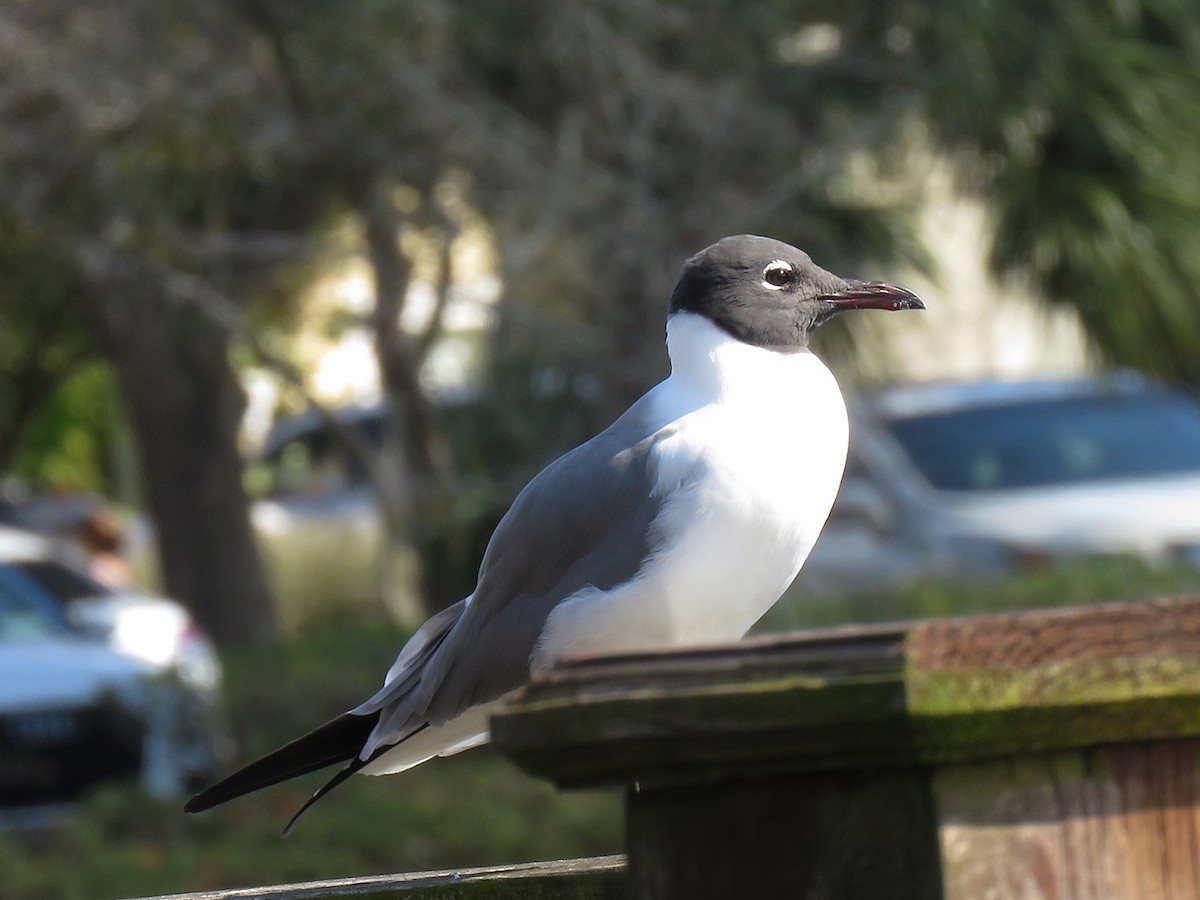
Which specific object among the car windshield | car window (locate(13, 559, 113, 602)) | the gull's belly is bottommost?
the gull's belly

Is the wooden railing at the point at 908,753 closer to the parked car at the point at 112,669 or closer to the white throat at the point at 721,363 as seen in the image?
the white throat at the point at 721,363

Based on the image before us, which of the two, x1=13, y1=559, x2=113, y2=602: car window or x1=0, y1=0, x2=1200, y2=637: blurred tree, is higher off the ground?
x1=0, y1=0, x2=1200, y2=637: blurred tree

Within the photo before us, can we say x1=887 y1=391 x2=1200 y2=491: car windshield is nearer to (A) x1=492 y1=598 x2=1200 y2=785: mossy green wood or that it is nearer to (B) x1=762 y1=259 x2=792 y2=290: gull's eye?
(B) x1=762 y1=259 x2=792 y2=290: gull's eye

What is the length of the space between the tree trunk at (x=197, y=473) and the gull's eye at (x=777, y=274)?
7.23 meters

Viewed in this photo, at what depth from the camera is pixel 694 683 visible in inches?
40.6

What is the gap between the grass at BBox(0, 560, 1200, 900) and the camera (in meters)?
5.60

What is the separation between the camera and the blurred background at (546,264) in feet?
21.0

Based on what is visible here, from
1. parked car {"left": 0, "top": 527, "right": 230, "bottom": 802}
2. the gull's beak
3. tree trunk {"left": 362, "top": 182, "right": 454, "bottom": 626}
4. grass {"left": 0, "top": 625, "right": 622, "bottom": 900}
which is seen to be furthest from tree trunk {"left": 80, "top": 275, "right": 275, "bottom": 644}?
the gull's beak

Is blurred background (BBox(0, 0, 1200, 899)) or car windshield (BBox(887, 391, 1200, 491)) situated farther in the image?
car windshield (BBox(887, 391, 1200, 491))

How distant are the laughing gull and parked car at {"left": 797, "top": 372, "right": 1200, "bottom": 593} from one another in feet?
16.5

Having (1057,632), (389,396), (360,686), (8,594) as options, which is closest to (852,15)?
(389,396)

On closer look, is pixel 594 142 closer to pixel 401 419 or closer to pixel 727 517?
pixel 401 419

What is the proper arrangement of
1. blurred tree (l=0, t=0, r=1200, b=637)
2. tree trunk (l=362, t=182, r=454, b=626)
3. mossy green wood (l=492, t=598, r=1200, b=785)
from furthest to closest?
tree trunk (l=362, t=182, r=454, b=626) < blurred tree (l=0, t=0, r=1200, b=637) < mossy green wood (l=492, t=598, r=1200, b=785)

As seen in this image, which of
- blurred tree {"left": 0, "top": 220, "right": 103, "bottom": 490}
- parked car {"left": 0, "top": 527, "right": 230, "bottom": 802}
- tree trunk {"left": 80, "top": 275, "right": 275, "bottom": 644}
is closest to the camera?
parked car {"left": 0, "top": 527, "right": 230, "bottom": 802}
